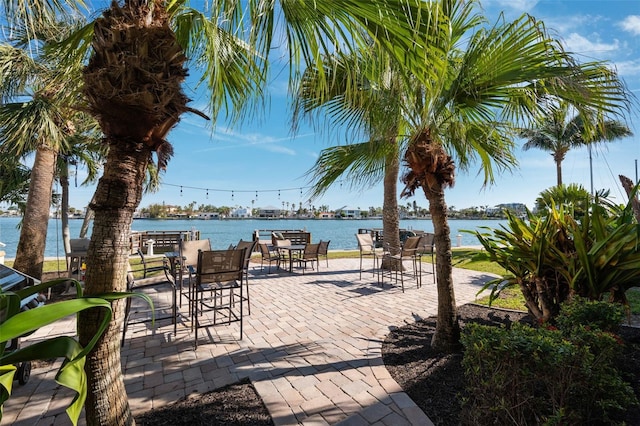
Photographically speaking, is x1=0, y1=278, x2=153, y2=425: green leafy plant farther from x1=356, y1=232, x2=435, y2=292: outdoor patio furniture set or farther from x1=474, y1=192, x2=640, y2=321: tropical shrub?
x1=356, y1=232, x2=435, y2=292: outdoor patio furniture set

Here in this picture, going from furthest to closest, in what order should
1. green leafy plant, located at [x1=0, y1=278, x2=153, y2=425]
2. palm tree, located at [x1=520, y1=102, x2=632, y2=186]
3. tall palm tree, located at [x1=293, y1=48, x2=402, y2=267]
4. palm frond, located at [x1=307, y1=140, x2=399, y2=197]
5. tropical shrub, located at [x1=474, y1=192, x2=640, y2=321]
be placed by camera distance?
palm frond, located at [x1=307, y1=140, x2=399, y2=197]
tropical shrub, located at [x1=474, y1=192, x2=640, y2=321]
palm tree, located at [x1=520, y1=102, x2=632, y2=186]
tall palm tree, located at [x1=293, y1=48, x2=402, y2=267]
green leafy plant, located at [x1=0, y1=278, x2=153, y2=425]

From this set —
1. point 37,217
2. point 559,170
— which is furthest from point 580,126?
point 559,170

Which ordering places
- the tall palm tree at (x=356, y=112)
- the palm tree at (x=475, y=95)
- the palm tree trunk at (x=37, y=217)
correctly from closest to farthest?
the tall palm tree at (x=356, y=112) < the palm tree at (x=475, y=95) < the palm tree trunk at (x=37, y=217)

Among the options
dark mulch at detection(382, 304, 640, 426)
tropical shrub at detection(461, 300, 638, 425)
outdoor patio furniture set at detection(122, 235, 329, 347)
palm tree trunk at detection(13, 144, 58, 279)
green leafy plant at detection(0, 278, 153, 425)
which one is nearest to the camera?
green leafy plant at detection(0, 278, 153, 425)

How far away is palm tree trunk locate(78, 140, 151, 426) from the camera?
1.54 m

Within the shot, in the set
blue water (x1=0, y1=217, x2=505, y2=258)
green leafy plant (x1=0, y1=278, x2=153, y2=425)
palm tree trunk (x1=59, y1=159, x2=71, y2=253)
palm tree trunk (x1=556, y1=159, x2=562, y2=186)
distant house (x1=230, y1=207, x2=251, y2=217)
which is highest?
palm tree trunk (x1=556, y1=159, x2=562, y2=186)

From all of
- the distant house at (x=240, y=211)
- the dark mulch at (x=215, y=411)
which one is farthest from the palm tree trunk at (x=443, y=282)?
the distant house at (x=240, y=211)

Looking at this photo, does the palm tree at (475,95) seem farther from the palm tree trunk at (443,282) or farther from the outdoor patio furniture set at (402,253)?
the outdoor patio furniture set at (402,253)

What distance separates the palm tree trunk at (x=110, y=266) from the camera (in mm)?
1536

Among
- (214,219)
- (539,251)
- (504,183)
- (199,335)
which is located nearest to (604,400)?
(539,251)

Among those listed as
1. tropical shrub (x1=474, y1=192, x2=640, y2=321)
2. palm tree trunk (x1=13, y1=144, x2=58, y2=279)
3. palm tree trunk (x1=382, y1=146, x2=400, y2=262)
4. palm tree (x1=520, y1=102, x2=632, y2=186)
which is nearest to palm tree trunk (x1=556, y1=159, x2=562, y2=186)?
palm tree trunk (x1=382, y1=146, x2=400, y2=262)

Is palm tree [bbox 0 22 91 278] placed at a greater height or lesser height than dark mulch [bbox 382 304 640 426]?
greater

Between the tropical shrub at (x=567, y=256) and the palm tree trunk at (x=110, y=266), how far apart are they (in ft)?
11.3

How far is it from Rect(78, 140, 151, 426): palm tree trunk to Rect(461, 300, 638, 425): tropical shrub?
6.49 ft
